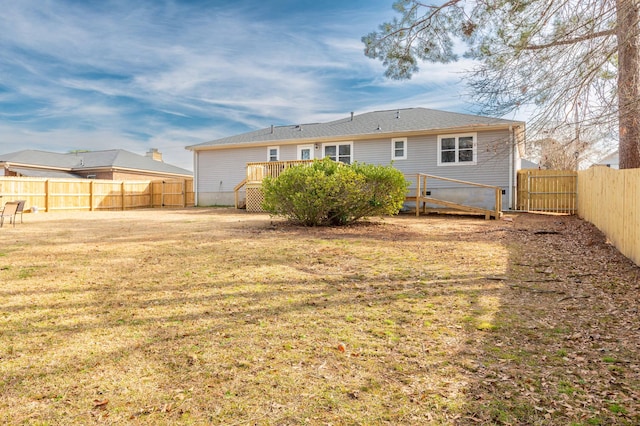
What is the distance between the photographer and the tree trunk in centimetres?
565

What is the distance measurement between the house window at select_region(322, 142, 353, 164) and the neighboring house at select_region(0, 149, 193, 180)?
18797 millimetres

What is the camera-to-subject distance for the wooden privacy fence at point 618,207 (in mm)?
6255

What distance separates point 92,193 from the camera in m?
22.5

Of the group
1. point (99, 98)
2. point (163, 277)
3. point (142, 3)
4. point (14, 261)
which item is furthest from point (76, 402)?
point (99, 98)

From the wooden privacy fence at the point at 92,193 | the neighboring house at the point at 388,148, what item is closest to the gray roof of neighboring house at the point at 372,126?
the neighboring house at the point at 388,148

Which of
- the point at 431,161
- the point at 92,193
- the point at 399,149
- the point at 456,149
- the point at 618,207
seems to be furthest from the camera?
the point at 92,193

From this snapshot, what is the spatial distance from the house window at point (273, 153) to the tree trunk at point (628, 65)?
620 inches

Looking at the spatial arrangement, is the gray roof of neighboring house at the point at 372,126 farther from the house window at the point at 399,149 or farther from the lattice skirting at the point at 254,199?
the lattice skirting at the point at 254,199

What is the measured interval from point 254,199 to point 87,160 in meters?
21.9

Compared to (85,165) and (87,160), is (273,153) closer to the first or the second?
(85,165)

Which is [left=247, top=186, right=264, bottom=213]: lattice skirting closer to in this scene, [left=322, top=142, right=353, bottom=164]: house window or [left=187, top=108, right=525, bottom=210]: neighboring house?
[left=187, top=108, right=525, bottom=210]: neighboring house

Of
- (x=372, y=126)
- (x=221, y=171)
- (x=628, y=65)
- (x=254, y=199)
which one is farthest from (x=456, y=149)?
(x=221, y=171)

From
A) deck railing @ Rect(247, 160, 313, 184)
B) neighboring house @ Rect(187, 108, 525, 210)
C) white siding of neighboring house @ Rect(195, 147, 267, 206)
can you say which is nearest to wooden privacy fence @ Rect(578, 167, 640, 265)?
neighboring house @ Rect(187, 108, 525, 210)

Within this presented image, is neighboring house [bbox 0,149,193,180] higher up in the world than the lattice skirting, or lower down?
higher up
